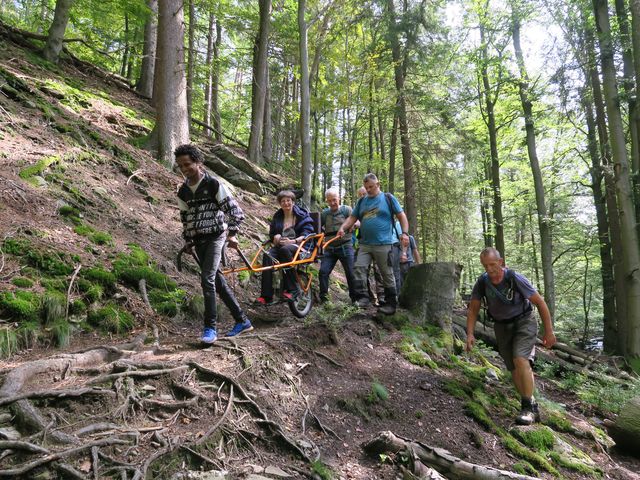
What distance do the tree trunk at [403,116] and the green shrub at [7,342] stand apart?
11736mm

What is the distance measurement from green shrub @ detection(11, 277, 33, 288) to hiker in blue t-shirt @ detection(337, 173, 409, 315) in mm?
4309

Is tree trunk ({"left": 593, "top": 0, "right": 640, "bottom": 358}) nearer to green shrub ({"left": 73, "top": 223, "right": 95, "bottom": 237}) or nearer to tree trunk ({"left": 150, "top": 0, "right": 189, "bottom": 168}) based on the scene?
tree trunk ({"left": 150, "top": 0, "right": 189, "bottom": 168})

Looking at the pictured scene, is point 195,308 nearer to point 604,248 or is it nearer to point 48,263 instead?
point 48,263

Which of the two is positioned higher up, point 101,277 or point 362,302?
point 101,277

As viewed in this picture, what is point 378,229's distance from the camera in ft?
21.7

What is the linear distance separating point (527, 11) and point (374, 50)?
5509 mm

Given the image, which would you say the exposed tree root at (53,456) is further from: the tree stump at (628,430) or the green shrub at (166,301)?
the tree stump at (628,430)

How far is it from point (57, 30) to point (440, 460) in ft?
43.5

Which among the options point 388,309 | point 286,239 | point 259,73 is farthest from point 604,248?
point 259,73

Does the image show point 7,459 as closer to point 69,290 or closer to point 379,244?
point 69,290

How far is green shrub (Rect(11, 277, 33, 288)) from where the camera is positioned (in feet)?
14.9

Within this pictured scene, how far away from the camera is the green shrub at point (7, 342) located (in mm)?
3869

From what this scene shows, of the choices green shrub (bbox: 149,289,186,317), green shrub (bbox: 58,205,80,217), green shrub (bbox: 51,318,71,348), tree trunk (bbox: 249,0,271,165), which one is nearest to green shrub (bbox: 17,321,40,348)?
green shrub (bbox: 51,318,71,348)

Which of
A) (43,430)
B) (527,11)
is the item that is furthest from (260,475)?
(527,11)
